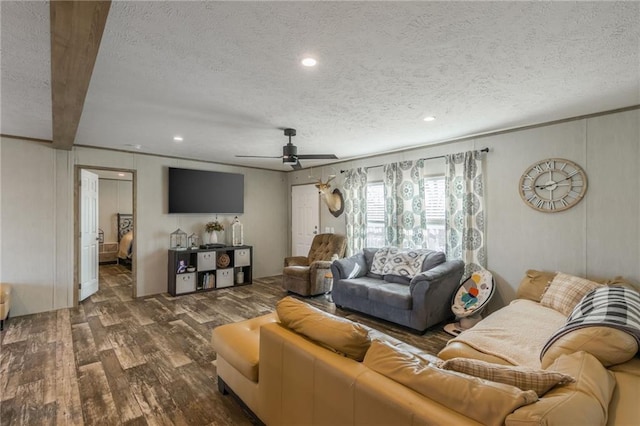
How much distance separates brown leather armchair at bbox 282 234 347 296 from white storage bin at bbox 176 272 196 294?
1600 mm

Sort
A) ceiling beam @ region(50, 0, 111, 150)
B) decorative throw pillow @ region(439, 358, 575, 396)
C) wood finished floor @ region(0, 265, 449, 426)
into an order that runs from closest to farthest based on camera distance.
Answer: decorative throw pillow @ region(439, 358, 575, 396) → ceiling beam @ region(50, 0, 111, 150) → wood finished floor @ region(0, 265, 449, 426)

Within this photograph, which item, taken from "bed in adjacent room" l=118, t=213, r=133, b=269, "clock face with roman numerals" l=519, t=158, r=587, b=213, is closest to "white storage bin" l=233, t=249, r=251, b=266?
"bed in adjacent room" l=118, t=213, r=133, b=269

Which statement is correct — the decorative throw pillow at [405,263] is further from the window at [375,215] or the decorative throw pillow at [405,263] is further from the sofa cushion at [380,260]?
the window at [375,215]

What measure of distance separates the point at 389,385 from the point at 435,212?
3612mm

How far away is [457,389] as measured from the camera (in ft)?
3.54

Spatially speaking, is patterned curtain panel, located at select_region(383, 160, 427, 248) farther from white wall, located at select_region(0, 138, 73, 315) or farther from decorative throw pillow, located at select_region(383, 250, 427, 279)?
white wall, located at select_region(0, 138, 73, 315)

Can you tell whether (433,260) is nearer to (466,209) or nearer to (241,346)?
(466,209)

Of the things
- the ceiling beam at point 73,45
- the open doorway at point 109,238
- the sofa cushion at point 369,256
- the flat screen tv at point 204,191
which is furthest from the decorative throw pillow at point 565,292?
the open doorway at point 109,238

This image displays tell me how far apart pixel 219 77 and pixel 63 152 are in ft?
12.1

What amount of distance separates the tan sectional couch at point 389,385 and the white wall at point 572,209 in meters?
1.87

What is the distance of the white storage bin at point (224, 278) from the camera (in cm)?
565

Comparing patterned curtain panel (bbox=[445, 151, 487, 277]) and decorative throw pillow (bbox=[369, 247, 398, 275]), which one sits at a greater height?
patterned curtain panel (bbox=[445, 151, 487, 277])

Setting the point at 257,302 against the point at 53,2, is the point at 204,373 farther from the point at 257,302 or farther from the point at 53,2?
the point at 53,2

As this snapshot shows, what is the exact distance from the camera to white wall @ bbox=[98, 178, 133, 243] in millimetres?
8281
